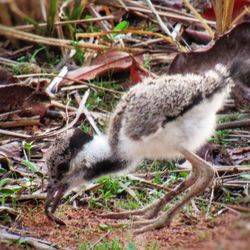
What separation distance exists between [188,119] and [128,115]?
32 centimetres

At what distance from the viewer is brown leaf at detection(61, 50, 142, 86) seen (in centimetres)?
623

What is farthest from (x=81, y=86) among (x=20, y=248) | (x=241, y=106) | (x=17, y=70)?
(x=20, y=248)

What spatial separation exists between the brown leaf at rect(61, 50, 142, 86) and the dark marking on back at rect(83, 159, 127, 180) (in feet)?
6.00

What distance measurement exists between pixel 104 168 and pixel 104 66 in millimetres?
1895

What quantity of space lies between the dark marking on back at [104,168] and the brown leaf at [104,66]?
6.00 ft

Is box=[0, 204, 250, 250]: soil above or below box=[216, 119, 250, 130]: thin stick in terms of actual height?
above

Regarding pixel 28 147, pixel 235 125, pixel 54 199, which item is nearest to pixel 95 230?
pixel 54 199

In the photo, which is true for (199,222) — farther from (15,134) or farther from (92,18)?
(92,18)

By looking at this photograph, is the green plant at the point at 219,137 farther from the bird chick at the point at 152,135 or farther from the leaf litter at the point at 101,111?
the bird chick at the point at 152,135

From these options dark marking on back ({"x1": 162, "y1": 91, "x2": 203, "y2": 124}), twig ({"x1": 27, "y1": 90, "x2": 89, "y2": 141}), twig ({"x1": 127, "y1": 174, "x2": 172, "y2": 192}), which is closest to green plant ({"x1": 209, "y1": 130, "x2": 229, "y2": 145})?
twig ({"x1": 127, "y1": 174, "x2": 172, "y2": 192})

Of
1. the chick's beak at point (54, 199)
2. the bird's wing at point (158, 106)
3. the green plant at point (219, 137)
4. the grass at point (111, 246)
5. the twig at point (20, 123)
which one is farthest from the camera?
the twig at point (20, 123)

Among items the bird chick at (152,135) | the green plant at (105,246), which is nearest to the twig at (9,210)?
the bird chick at (152,135)

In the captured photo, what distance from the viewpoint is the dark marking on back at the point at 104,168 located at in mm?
4438

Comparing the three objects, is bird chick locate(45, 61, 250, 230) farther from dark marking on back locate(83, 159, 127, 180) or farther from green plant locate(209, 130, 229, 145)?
green plant locate(209, 130, 229, 145)
